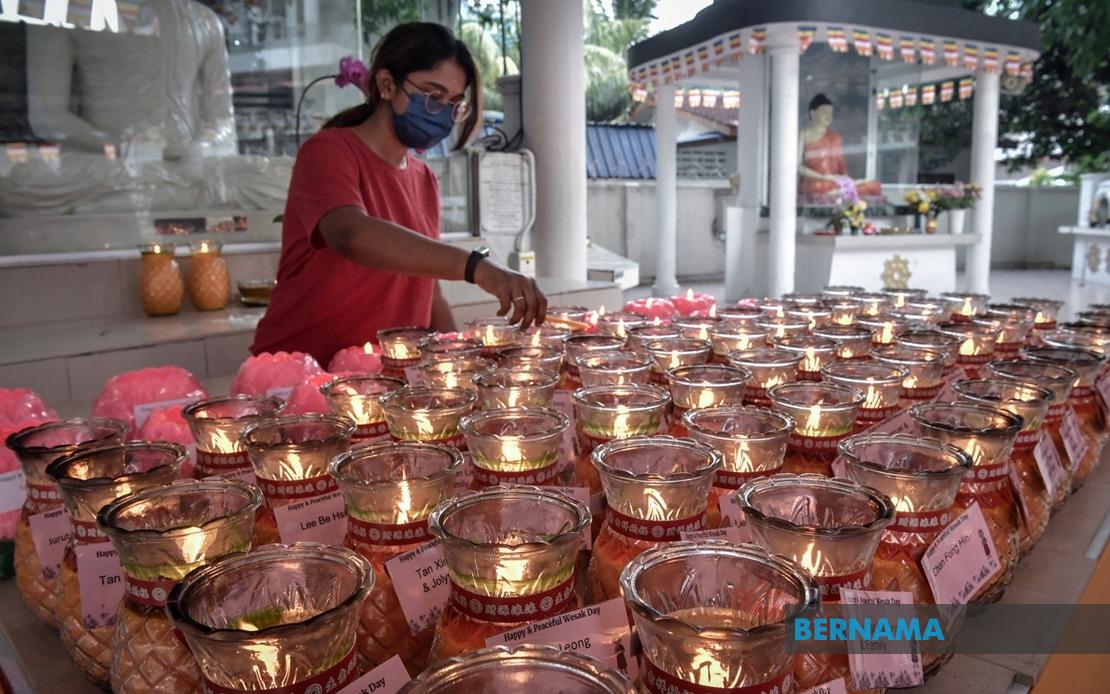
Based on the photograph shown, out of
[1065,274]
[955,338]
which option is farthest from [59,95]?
[1065,274]

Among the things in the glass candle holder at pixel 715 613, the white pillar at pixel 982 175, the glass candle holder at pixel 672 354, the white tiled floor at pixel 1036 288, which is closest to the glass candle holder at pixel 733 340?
the glass candle holder at pixel 672 354

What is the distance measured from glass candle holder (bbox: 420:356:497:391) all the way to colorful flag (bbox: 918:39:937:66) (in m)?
7.65

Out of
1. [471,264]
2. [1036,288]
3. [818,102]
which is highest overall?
[818,102]

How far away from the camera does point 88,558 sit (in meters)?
0.74

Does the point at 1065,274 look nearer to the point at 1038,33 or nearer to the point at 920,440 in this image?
the point at 1038,33

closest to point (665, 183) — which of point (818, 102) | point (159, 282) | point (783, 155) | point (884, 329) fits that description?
point (818, 102)

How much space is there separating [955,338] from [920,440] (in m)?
0.68

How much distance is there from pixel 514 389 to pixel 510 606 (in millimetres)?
492

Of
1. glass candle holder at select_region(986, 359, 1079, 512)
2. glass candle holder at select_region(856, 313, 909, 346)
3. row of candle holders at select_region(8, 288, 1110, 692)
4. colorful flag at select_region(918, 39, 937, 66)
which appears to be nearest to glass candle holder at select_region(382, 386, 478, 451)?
row of candle holders at select_region(8, 288, 1110, 692)

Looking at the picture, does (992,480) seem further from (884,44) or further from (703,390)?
(884,44)

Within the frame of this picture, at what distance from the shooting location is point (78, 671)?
0.77 meters

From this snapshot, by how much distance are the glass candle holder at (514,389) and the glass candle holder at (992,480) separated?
48 cm

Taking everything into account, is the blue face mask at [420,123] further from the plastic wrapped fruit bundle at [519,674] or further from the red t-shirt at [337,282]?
the plastic wrapped fruit bundle at [519,674]

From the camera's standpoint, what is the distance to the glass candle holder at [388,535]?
2.17 feet
